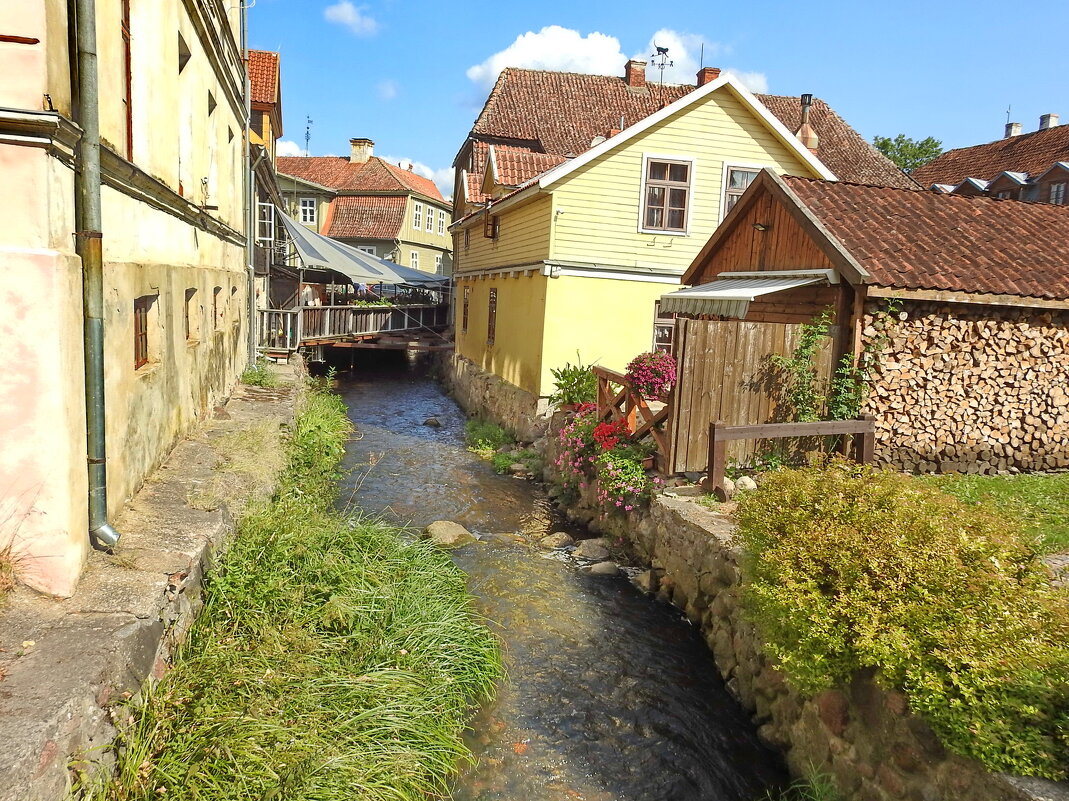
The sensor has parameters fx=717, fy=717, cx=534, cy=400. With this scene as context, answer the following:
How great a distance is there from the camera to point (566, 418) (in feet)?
41.3

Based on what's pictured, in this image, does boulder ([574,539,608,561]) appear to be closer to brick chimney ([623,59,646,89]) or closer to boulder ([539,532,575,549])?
boulder ([539,532,575,549])

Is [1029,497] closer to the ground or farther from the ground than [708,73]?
closer to the ground

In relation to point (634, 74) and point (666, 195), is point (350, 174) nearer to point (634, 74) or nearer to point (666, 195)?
point (634, 74)

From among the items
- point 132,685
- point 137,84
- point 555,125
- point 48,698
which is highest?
point 555,125

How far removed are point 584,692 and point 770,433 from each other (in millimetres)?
3657

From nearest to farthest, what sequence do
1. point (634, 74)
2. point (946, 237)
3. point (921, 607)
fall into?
point (921, 607)
point (946, 237)
point (634, 74)

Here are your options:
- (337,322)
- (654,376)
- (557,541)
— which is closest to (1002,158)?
(337,322)

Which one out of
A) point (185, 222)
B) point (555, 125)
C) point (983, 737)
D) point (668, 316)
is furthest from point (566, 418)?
point (555, 125)

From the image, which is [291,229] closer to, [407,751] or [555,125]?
[555,125]

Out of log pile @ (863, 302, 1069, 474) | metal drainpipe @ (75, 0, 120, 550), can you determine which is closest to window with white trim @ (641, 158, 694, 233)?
log pile @ (863, 302, 1069, 474)

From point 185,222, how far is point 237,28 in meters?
7.20

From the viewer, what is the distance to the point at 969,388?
371 inches

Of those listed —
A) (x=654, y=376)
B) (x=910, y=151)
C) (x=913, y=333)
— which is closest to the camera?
(x=913, y=333)

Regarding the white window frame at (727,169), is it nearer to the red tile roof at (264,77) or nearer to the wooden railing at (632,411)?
the wooden railing at (632,411)
